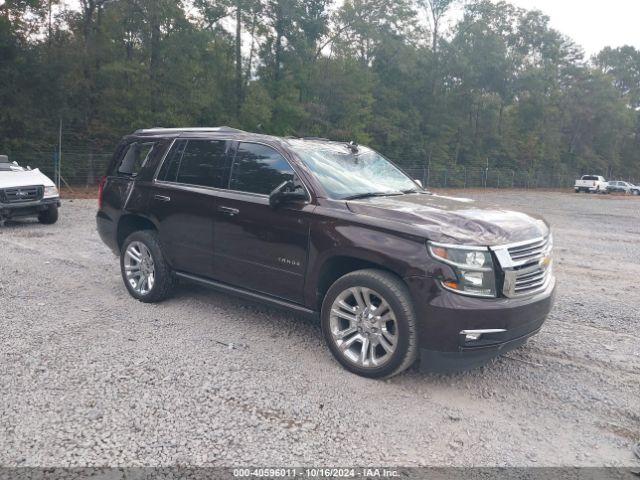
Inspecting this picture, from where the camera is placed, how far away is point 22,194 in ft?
35.0

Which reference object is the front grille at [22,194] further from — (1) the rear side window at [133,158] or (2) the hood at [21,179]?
(1) the rear side window at [133,158]

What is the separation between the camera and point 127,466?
9.12 feet

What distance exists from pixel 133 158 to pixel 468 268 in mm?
4222

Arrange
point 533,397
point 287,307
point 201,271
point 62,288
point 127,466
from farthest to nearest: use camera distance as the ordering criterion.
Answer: point 62,288
point 201,271
point 287,307
point 533,397
point 127,466

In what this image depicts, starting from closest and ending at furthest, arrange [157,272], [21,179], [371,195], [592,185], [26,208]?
[371,195] < [157,272] < [26,208] < [21,179] < [592,185]

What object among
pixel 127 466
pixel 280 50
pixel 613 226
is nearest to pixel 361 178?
pixel 127 466

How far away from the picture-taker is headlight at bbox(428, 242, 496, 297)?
354 cm

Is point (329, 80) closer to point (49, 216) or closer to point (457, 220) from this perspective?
point (49, 216)

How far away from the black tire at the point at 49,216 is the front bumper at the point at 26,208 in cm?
10

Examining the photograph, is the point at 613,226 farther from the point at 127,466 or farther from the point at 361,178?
the point at 127,466

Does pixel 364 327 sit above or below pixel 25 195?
below

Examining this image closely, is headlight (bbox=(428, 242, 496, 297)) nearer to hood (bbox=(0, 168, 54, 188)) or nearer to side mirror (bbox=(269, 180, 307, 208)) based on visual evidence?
side mirror (bbox=(269, 180, 307, 208))

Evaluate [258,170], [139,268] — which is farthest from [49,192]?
[258,170]

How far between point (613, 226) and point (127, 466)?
1681cm
